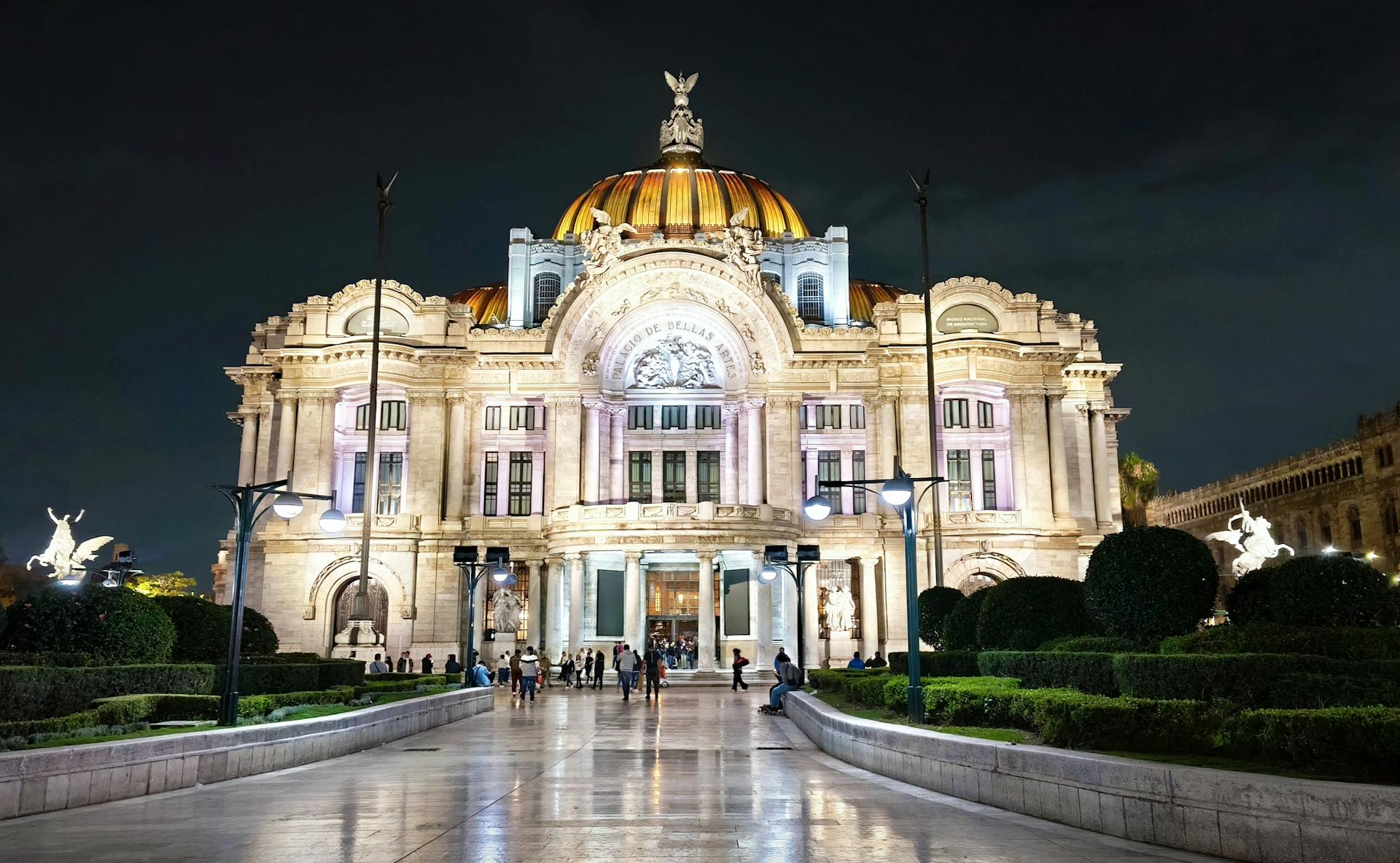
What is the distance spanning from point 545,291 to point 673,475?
17.3m

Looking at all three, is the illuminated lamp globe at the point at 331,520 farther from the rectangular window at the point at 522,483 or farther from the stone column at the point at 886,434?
the stone column at the point at 886,434

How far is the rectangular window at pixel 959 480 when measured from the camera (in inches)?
2403

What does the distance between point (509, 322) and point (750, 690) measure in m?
34.5

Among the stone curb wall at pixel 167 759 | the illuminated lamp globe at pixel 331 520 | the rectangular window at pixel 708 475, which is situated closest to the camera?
the stone curb wall at pixel 167 759

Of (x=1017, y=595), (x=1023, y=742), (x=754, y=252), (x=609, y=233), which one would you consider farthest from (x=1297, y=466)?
(x=1023, y=742)

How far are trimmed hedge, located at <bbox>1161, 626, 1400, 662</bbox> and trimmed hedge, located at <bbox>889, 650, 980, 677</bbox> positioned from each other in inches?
335

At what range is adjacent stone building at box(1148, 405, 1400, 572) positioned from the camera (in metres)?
76.8

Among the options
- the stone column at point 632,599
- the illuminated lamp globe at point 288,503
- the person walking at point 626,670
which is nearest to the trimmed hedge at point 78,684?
the illuminated lamp globe at point 288,503

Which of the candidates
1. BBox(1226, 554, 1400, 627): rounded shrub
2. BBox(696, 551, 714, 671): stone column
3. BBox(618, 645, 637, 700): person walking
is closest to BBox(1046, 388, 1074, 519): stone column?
BBox(696, 551, 714, 671): stone column

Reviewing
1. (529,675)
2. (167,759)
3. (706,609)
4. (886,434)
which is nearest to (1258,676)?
(167,759)

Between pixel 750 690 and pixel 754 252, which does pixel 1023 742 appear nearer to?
pixel 750 690

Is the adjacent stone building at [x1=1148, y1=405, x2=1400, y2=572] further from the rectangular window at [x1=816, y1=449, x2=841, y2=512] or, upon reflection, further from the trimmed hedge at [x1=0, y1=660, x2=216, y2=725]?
the trimmed hedge at [x1=0, y1=660, x2=216, y2=725]


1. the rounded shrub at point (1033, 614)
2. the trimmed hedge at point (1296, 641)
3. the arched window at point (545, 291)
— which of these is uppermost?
the arched window at point (545, 291)

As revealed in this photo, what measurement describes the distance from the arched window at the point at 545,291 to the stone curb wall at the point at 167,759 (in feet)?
167
